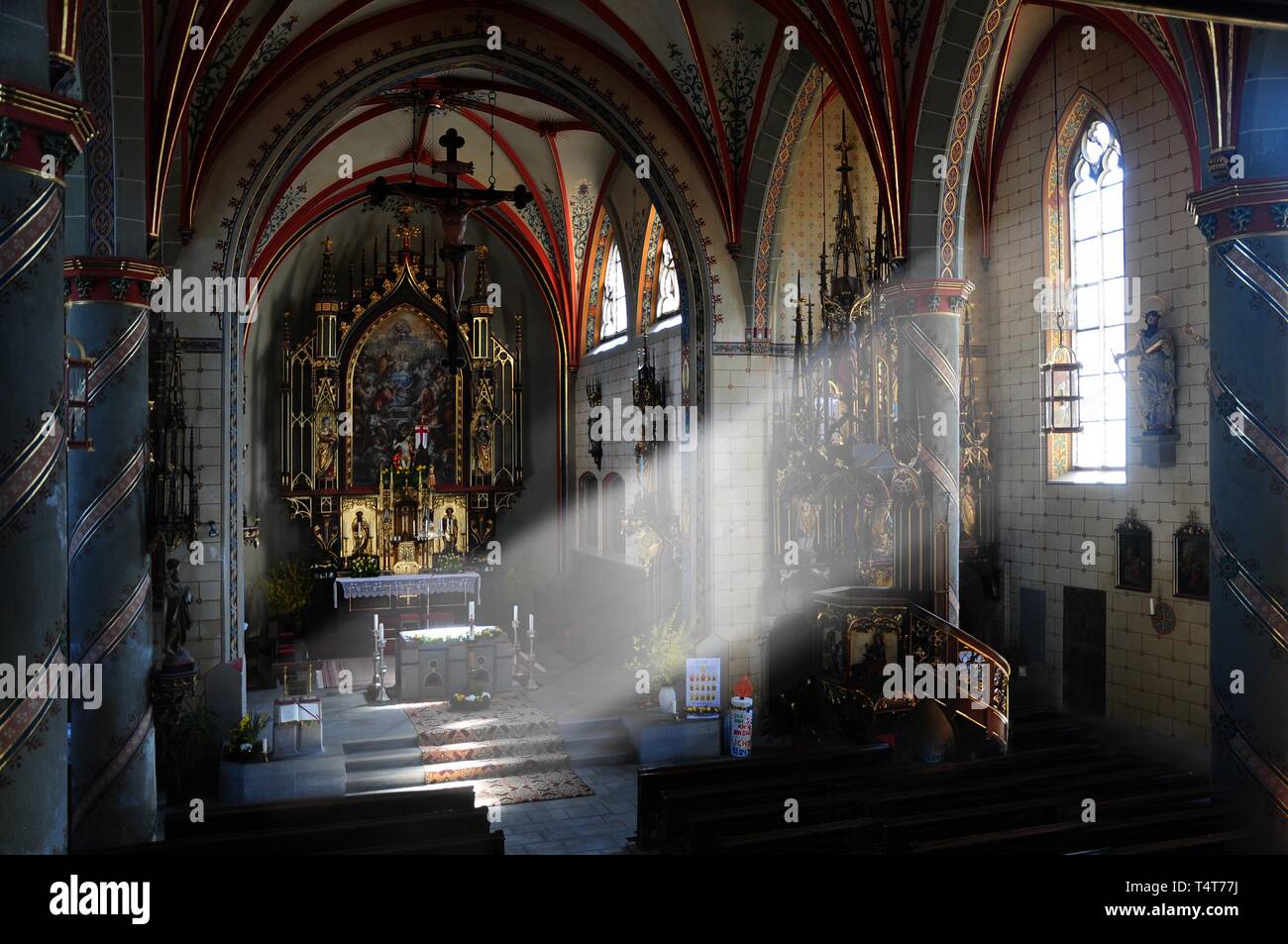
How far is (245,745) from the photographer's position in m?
11.1

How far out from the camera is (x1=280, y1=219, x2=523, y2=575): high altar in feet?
70.1

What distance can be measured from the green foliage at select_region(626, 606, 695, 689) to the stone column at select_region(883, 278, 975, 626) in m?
4.22

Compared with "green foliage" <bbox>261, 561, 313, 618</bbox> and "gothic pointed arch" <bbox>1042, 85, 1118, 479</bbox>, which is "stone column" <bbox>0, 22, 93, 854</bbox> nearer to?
"gothic pointed arch" <bbox>1042, 85, 1118, 479</bbox>

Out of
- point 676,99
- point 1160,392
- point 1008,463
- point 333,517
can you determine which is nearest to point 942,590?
point 1160,392

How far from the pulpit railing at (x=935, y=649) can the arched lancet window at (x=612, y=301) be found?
10315 millimetres

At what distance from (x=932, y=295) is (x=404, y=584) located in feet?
43.7

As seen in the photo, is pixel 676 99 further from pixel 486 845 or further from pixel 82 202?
pixel 486 845

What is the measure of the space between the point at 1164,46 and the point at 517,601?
51.8 ft

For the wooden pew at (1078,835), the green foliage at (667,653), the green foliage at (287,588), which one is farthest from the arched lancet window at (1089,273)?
the green foliage at (287,588)

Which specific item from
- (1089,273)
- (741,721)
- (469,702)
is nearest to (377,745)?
(469,702)

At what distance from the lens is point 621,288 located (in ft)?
65.7

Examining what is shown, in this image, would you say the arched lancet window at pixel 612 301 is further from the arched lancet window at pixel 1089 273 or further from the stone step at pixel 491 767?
the stone step at pixel 491 767

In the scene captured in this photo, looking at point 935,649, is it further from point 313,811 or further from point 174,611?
point 174,611

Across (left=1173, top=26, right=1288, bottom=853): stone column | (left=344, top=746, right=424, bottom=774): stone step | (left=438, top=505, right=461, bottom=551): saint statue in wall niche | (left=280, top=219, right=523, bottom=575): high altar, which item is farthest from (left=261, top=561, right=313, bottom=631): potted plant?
(left=1173, top=26, right=1288, bottom=853): stone column
